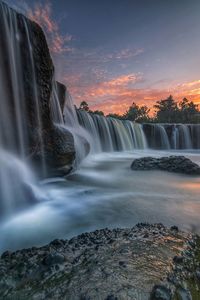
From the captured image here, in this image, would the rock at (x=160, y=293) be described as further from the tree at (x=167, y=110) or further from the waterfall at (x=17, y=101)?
the tree at (x=167, y=110)

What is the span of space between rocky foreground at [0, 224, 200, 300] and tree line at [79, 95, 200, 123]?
41.2 meters

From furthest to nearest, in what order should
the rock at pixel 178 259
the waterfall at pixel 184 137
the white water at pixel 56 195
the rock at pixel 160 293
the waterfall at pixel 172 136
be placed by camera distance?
the waterfall at pixel 184 137, the waterfall at pixel 172 136, the white water at pixel 56 195, the rock at pixel 178 259, the rock at pixel 160 293

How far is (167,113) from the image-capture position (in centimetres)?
4828

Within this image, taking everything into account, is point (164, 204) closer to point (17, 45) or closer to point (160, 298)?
point (160, 298)

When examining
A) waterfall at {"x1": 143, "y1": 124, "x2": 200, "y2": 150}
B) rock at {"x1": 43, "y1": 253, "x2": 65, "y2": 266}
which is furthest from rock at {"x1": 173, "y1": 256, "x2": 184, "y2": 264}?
waterfall at {"x1": 143, "y1": 124, "x2": 200, "y2": 150}

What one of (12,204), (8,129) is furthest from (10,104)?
(12,204)

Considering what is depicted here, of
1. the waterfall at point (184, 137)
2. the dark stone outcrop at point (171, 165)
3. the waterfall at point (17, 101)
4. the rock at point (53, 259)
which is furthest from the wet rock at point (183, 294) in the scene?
the waterfall at point (184, 137)

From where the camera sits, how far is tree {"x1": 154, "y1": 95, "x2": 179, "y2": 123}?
4659 centimetres

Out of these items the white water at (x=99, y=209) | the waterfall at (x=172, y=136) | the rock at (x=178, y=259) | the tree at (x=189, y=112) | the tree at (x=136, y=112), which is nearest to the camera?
the rock at (x=178, y=259)

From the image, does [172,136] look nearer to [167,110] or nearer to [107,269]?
[107,269]

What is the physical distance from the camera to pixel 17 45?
16.5 feet

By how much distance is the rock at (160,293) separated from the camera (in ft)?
4.52

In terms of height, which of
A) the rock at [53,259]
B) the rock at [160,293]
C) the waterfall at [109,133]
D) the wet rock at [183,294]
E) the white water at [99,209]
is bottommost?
the white water at [99,209]

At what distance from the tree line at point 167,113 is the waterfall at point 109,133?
2205cm
